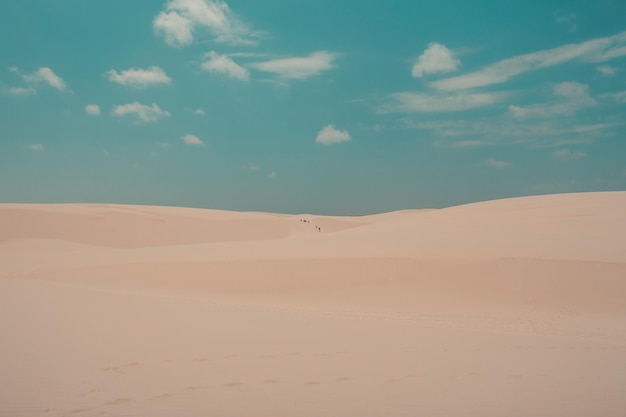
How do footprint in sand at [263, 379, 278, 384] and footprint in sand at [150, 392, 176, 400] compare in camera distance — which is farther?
footprint in sand at [263, 379, 278, 384]

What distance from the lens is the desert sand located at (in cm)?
503

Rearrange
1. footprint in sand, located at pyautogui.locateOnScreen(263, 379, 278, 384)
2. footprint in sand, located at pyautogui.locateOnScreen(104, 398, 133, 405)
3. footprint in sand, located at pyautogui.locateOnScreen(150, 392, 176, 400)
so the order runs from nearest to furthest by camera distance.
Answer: footprint in sand, located at pyautogui.locateOnScreen(104, 398, 133, 405)
footprint in sand, located at pyautogui.locateOnScreen(150, 392, 176, 400)
footprint in sand, located at pyautogui.locateOnScreen(263, 379, 278, 384)

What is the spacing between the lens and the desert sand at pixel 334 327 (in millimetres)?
5027

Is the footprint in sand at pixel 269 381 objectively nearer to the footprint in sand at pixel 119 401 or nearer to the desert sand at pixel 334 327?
the desert sand at pixel 334 327

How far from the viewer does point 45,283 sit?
15234mm

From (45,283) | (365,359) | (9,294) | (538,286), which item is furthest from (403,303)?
(45,283)

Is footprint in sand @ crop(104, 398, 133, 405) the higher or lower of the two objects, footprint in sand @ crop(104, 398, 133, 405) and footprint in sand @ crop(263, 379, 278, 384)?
the lower

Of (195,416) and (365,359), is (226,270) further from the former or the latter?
(195,416)

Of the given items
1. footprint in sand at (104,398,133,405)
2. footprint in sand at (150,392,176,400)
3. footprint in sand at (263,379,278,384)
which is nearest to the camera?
footprint in sand at (104,398,133,405)

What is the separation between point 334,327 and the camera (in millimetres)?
8742

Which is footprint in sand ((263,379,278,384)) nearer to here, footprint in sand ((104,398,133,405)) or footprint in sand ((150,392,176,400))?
footprint in sand ((150,392,176,400))

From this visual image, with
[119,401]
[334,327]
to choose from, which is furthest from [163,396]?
[334,327]

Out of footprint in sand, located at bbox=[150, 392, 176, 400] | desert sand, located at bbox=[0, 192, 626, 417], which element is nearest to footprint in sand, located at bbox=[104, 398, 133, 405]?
desert sand, located at bbox=[0, 192, 626, 417]

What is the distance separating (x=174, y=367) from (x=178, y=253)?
14.3 m
